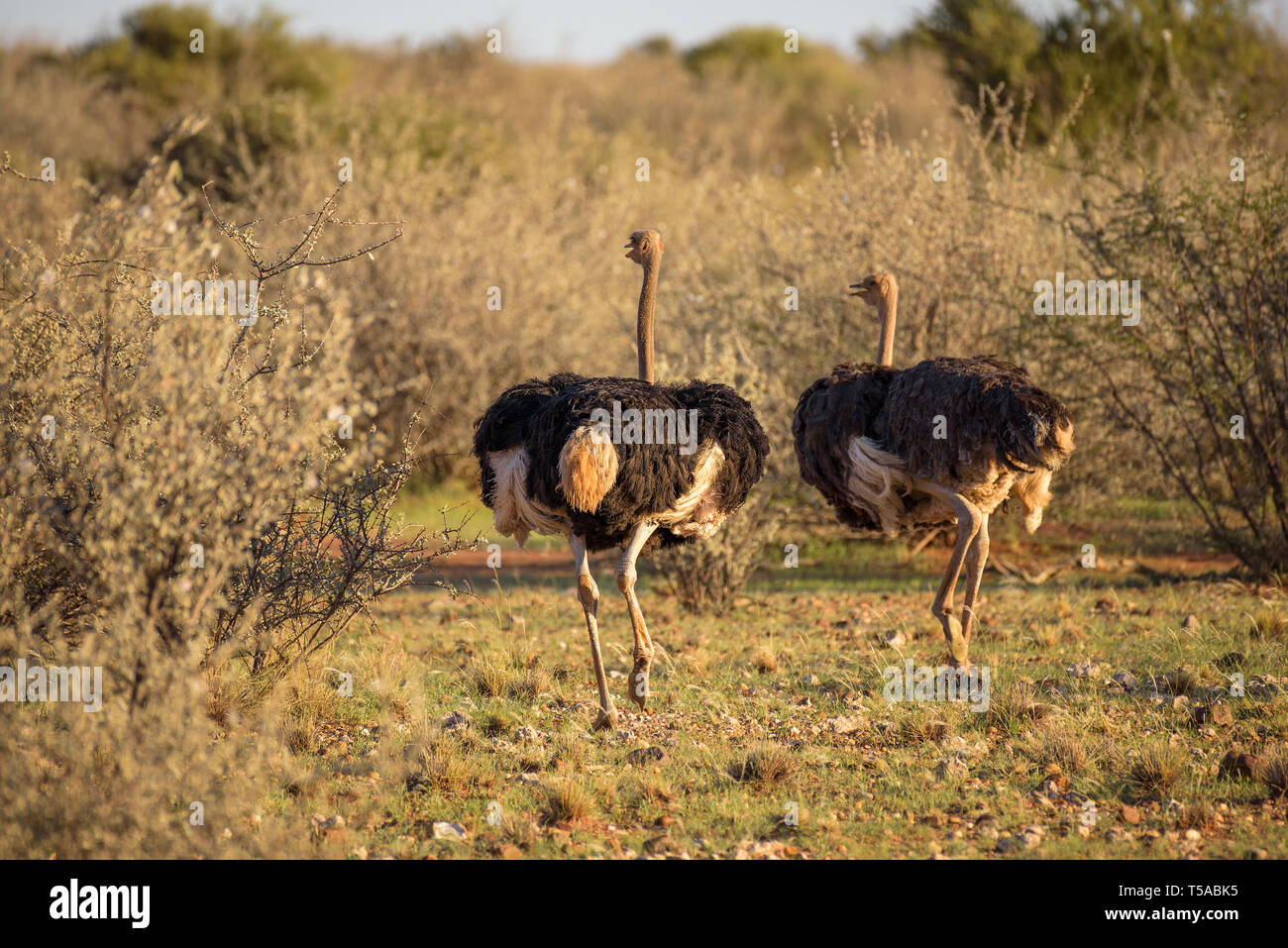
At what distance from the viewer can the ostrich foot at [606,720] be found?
546 cm

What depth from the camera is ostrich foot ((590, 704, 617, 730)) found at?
5.46m

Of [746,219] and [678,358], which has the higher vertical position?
[746,219]

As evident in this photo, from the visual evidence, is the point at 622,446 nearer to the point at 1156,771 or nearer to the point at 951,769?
the point at 951,769

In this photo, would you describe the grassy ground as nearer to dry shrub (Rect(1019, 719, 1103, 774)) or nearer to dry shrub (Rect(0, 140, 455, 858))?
dry shrub (Rect(1019, 719, 1103, 774))

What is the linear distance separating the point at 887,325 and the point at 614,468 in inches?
106

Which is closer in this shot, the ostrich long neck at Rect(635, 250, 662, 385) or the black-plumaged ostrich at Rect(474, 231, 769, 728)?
the black-plumaged ostrich at Rect(474, 231, 769, 728)

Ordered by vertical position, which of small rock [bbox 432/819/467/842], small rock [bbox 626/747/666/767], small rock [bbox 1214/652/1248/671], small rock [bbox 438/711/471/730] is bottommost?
small rock [bbox 432/819/467/842]

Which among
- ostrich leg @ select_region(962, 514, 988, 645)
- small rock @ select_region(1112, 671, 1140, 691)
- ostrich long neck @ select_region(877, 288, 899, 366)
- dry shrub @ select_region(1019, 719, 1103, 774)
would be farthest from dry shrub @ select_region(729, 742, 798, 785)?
ostrich long neck @ select_region(877, 288, 899, 366)

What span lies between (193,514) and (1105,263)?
5.93 m

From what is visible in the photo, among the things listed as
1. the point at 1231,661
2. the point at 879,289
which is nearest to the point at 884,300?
the point at 879,289

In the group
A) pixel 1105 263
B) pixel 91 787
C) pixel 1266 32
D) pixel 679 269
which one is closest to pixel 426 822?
pixel 91 787

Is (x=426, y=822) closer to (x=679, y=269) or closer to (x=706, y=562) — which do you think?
(x=706, y=562)

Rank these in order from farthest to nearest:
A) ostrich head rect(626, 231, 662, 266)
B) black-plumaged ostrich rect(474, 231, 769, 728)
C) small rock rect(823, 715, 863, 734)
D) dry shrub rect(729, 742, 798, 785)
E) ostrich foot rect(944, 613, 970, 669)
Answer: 1. ostrich head rect(626, 231, 662, 266)
2. ostrich foot rect(944, 613, 970, 669)
3. small rock rect(823, 715, 863, 734)
4. black-plumaged ostrich rect(474, 231, 769, 728)
5. dry shrub rect(729, 742, 798, 785)
